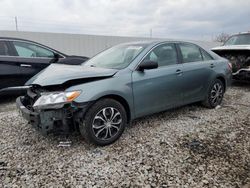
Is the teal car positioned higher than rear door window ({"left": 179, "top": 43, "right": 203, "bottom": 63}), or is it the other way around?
rear door window ({"left": 179, "top": 43, "right": 203, "bottom": 63})

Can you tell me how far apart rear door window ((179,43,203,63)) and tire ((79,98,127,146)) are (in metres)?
1.74

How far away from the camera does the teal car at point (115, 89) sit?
256 cm

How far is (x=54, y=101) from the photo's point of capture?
8.16 feet

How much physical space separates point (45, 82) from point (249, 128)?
3312 mm

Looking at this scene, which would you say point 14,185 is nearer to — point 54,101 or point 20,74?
point 54,101

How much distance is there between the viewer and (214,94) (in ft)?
14.5

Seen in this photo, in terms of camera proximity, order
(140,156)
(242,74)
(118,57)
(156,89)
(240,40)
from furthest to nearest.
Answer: (240,40) → (242,74) → (118,57) → (156,89) → (140,156)

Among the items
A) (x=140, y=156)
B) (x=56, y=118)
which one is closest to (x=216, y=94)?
(x=140, y=156)

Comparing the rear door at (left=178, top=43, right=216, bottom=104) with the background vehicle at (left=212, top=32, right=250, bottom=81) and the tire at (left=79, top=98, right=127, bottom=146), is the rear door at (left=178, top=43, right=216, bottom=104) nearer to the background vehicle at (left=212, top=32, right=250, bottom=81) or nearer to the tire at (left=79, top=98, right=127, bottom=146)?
the tire at (left=79, top=98, right=127, bottom=146)

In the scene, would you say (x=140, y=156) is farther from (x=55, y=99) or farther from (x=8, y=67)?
(x=8, y=67)

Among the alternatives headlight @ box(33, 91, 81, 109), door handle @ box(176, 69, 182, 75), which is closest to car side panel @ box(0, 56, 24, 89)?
headlight @ box(33, 91, 81, 109)

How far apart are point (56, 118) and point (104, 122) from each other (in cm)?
63

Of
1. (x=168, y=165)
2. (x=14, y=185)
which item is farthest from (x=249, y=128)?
(x=14, y=185)

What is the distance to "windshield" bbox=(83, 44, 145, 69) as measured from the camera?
322 cm
